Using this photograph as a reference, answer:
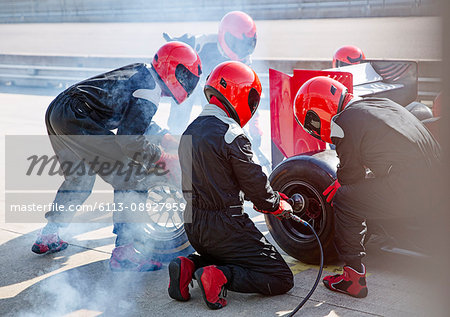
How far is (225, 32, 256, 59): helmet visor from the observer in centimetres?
648

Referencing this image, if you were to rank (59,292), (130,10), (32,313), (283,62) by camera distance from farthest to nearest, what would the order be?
(130,10) → (283,62) → (59,292) → (32,313)

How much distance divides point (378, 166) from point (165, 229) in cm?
178

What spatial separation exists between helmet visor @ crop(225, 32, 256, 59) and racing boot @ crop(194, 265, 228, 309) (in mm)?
3789

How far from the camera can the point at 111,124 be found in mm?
4129

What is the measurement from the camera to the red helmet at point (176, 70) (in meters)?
3.98

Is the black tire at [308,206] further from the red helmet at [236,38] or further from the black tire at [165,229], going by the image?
the red helmet at [236,38]

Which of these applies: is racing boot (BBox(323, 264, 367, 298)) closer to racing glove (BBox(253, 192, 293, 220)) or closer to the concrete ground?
the concrete ground

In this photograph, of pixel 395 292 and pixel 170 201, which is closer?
pixel 395 292

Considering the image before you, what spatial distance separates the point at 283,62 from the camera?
40.8ft

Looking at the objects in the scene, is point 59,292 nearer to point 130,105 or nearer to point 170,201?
point 170,201

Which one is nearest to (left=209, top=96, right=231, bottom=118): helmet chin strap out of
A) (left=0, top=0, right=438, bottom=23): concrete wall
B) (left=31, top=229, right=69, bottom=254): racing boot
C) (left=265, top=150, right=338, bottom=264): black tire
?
(left=265, top=150, right=338, bottom=264): black tire

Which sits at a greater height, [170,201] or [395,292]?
[170,201]

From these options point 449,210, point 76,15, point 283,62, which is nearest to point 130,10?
point 76,15

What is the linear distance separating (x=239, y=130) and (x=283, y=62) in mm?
9458
